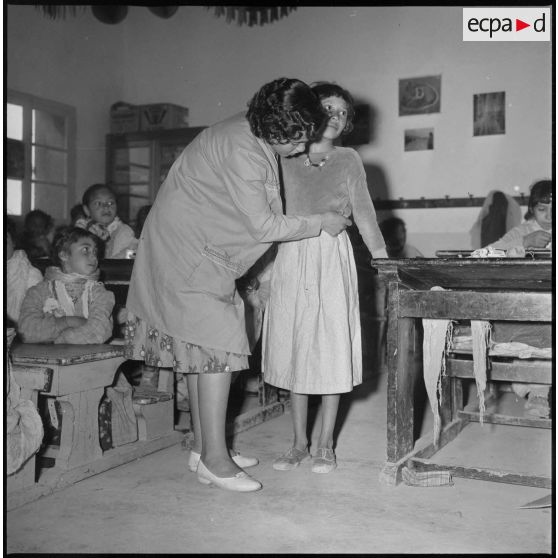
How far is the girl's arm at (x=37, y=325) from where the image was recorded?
242 centimetres

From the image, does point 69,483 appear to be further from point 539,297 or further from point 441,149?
point 441,149

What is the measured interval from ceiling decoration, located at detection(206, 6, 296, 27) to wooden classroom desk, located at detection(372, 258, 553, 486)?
574cm

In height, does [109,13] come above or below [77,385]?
above

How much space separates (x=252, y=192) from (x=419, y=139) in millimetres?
4905

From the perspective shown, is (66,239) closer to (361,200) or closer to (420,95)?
(361,200)

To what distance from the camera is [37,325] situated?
7.99ft

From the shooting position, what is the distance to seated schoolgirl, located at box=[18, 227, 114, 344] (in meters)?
2.42

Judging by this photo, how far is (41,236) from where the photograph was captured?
17.1ft

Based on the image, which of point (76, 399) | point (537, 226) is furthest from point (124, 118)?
point (76, 399)

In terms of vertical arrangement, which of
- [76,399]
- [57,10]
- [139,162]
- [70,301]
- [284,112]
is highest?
[57,10]

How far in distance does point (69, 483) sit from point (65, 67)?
6244 mm

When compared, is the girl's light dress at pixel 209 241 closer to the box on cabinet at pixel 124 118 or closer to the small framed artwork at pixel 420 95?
the small framed artwork at pixel 420 95

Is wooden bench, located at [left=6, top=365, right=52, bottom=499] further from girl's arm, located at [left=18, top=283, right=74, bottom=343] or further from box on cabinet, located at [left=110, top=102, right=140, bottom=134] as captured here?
box on cabinet, located at [left=110, top=102, right=140, bottom=134]

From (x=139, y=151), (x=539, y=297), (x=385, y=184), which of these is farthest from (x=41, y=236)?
(x=539, y=297)
